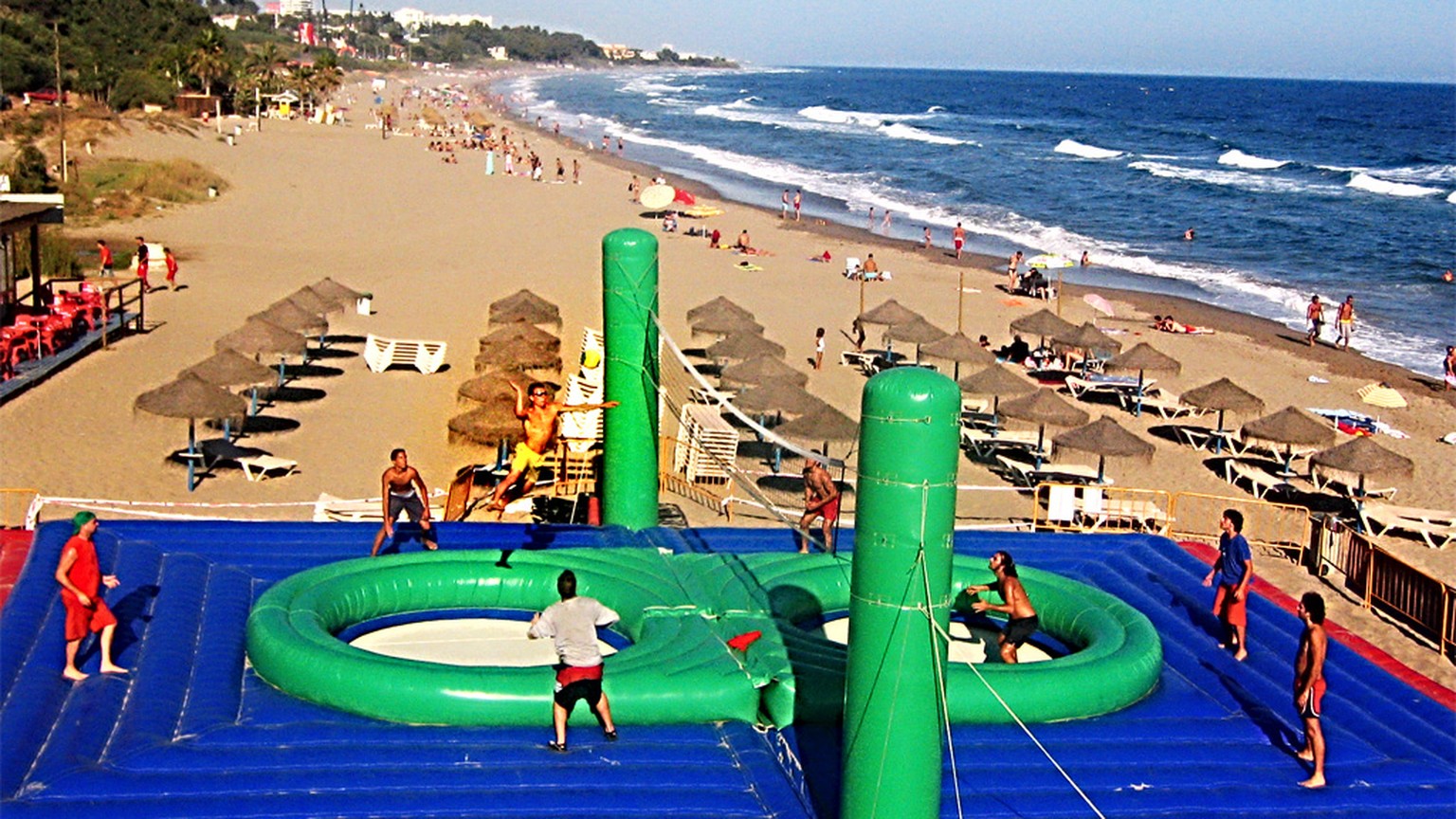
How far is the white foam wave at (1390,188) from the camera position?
57906 millimetres

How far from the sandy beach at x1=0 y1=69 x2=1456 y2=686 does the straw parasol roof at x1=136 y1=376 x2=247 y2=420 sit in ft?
2.76

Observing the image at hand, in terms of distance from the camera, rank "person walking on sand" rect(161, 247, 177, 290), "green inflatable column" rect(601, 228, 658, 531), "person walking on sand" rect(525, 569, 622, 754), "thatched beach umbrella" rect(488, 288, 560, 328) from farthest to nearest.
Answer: "person walking on sand" rect(161, 247, 177, 290)
"thatched beach umbrella" rect(488, 288, 560, 328)
"green inflatable column" rect(601, 228, 658, 531)
"person walking on sand" rect(525, 569, 622, 754)

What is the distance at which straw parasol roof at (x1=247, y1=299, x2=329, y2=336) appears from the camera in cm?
1978

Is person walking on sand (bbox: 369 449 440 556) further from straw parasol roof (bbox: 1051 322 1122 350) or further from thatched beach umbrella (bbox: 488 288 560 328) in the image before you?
straw parasol roof (bbox: 1051 322 1122 350)

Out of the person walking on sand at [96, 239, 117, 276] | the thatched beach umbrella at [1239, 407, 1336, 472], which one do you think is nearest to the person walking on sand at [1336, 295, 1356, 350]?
the thatched beach umbrella at [1239, 407, 1336, 472]

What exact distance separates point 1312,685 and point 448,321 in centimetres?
1952

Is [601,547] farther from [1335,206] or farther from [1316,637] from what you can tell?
[1335,206]

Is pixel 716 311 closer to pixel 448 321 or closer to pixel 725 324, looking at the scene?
pixel 725 324

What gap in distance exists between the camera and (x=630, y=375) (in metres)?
10.5

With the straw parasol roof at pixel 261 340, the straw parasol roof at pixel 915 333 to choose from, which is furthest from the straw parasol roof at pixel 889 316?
the straw parasol roof at pixel 261 340

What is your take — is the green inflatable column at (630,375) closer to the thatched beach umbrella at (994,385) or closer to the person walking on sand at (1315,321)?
the thatched beach umbrella at (994,385)

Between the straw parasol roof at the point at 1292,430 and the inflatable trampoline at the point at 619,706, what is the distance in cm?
802

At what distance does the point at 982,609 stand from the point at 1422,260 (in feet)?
119

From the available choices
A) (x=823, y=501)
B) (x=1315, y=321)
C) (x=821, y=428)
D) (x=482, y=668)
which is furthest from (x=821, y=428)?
(x=1315, y=321)
